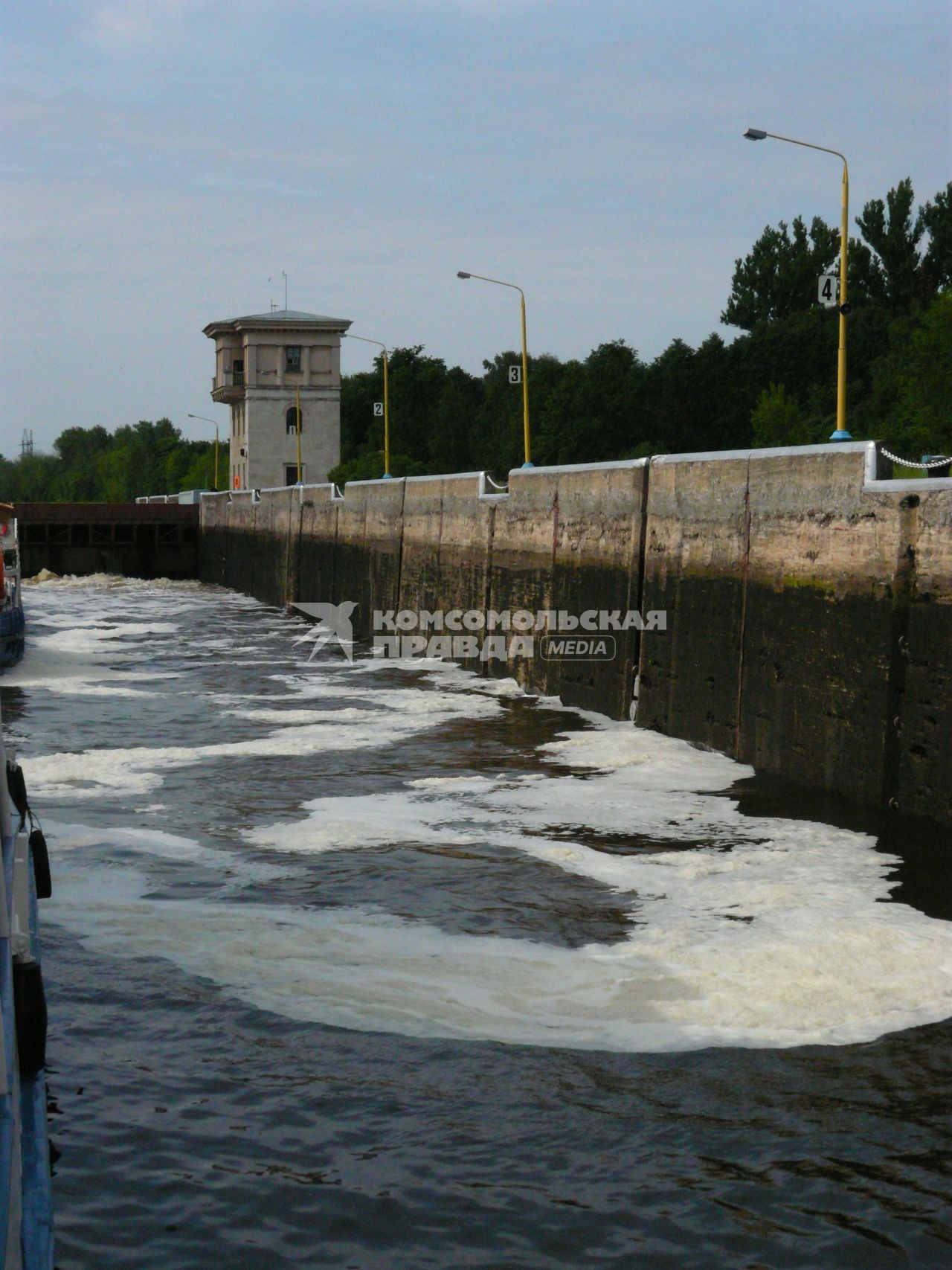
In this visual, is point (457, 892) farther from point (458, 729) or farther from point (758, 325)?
point (758, 325)

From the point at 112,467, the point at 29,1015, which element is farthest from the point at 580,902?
the point at 112,467

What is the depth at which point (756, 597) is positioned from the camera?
13016 millimetres

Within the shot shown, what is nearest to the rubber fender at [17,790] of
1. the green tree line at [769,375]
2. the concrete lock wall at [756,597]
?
the concrete lock wall at [756,597]

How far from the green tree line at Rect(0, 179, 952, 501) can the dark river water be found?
4395cm

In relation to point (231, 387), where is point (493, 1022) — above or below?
below

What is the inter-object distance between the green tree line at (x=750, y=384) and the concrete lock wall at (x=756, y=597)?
36018 mm

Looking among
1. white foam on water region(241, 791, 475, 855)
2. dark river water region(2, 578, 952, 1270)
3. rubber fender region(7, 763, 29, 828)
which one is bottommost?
dark river water region(2, 578, 952, 1270)

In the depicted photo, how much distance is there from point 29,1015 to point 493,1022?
2.47 m

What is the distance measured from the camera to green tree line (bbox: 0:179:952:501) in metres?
64.2

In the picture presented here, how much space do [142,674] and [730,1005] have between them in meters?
16.5

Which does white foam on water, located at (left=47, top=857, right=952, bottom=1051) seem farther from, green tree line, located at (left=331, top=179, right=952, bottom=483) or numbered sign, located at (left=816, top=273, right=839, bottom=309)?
green tree line, located at (left=331, top=179, right=952, bottom=483)

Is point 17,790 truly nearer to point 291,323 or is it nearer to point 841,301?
point 841,301

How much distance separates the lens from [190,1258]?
4.82m

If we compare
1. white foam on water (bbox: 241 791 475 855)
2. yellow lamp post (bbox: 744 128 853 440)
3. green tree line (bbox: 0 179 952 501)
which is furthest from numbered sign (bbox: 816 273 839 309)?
green tree line (bbox: 0 179 952 501)
